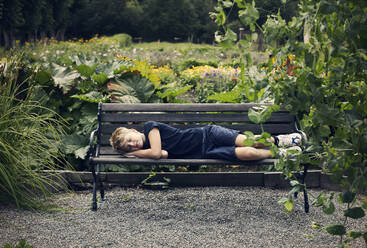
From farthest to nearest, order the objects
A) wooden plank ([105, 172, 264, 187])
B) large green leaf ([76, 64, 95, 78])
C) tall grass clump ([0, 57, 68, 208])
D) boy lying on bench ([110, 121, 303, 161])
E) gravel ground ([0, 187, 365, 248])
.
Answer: large green leaf ([76, 64, 95, 78]), wooden plank ([105, 172, 264, 187]), boy lying on bench ([110, 121, 303, 161]), tall grass clump ([0, 57, 68, 208]), gravel ground ([0, 187, 365, 248])

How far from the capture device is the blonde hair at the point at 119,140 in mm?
4027

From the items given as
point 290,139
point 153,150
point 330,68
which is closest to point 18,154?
point 153,150

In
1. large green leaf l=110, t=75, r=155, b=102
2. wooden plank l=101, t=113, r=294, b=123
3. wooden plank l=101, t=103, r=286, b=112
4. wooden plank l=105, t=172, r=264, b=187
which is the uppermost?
large green leaf l=110, t=75, r=155, b=102

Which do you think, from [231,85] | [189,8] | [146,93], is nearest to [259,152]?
[146,93]

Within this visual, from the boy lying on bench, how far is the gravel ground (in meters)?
0.49

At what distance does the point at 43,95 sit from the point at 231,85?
3038 millimetres

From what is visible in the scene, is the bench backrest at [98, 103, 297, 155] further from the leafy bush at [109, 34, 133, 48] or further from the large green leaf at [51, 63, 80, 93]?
the leafy bush at [109, 34, 133, 48]

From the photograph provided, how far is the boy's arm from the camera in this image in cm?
389

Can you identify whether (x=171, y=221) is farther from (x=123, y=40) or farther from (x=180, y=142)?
(x=123, y=40)

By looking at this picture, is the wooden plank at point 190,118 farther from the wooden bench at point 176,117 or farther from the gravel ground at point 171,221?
the gravel ground at point 171,221

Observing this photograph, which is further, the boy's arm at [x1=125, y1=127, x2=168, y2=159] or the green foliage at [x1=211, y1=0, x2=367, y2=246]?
the boy's arm at [x1=125, y1=127, x2=168, y2=159]

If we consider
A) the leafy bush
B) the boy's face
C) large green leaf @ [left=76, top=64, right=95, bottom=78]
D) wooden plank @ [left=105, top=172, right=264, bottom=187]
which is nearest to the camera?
the boy's face

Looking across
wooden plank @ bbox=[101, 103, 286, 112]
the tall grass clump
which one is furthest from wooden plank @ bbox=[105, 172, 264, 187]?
the tall grass clump

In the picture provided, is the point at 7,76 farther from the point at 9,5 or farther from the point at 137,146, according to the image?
the point at 9,5
